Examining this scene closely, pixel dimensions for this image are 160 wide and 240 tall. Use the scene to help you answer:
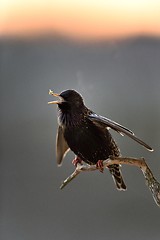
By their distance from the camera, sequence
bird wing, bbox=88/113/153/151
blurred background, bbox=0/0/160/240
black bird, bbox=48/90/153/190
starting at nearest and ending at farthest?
bird wing, bbox=88/113/153/151 < black bird, bbox=48/90/153/190 < blurred background, bbox=0/0/160/240

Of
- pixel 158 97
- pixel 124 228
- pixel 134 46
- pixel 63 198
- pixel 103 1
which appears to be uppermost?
pixel 103 1

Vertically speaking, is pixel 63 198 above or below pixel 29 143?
below

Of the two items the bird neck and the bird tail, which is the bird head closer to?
the bird neck

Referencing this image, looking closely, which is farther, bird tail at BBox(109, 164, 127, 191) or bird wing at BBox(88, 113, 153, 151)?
bird tail at BBox(109, 164, 127, 191)

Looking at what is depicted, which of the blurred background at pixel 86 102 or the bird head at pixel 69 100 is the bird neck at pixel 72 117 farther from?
the blurred background at pixel 86 102

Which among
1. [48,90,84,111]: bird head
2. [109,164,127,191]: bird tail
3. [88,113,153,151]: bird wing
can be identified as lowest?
[109,164,127,191]: bird tail

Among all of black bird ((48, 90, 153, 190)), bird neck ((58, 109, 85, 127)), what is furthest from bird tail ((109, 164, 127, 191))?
bird neck ((58, 109, 85, 127))

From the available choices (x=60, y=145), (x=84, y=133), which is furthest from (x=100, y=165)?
(x=60, y=145)

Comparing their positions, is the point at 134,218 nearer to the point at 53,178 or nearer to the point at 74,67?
the point at 53,178

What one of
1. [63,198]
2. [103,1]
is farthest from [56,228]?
[103,1]
